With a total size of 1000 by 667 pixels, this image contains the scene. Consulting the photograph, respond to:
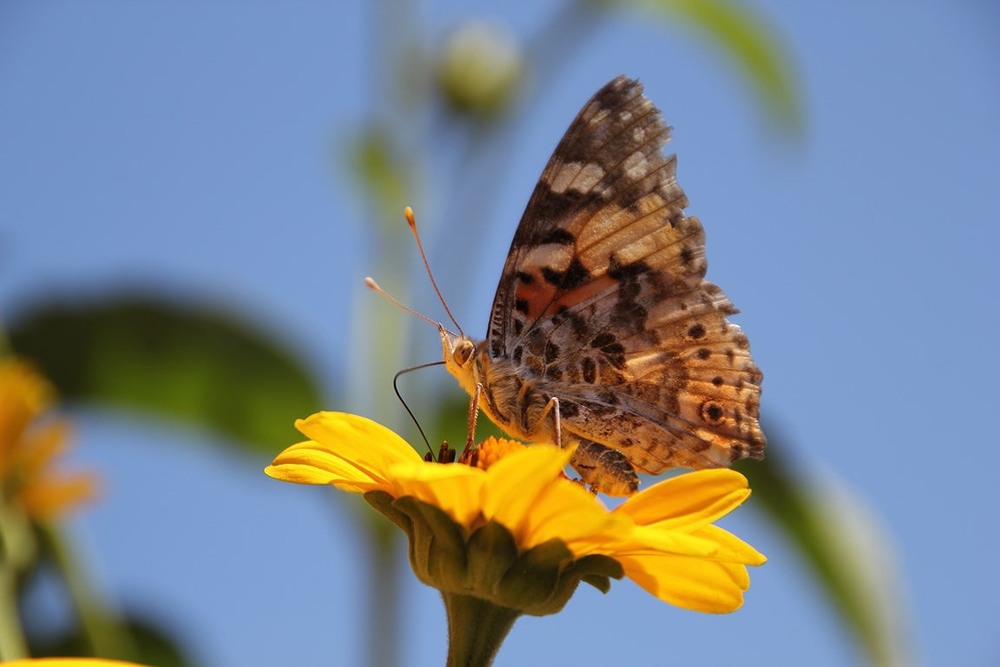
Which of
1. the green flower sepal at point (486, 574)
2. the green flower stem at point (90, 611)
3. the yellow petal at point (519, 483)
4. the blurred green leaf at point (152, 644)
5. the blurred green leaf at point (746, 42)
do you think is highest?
the blurred green leaf at point (746, 42)

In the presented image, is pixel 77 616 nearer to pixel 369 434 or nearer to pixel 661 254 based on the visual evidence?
pixel 369 434

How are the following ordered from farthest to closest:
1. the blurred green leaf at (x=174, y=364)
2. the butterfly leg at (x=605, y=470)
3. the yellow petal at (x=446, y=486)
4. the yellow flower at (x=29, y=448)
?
the blurred green leaf at (x=174, y=364)
the yellow flower at (x=29, y=448)
the butterfly leg at (x=605, y=470)
the yellow petal at (x=446, y=486)

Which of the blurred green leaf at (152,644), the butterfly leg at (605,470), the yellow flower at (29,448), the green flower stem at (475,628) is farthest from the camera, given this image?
the blurred green leaf at (152,644)

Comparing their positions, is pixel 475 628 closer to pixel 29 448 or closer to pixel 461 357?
pixel 461 357

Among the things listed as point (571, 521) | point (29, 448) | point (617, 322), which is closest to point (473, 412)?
point (617, 322)

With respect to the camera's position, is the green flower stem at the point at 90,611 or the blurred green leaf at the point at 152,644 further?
the blurred green leaf at the point at 152,644

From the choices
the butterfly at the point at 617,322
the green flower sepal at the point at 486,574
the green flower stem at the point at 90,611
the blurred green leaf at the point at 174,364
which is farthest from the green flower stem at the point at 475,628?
the blurred green leaf at the point at 174,364

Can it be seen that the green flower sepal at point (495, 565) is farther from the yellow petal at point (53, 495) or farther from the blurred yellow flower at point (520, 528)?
the yellow petal at point (53, 495)
